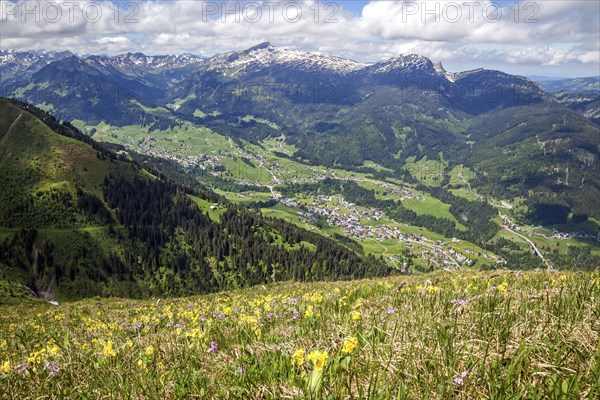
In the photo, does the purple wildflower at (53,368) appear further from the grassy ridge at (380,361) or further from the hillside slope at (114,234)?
the hillside slope at (114,234)

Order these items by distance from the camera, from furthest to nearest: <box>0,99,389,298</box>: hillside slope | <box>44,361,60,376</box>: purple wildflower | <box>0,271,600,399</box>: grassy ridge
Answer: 1. <box>0,99,389,298</box>: hillside slope
2. <box>44,361,60,376</box>: purple wildflower
3. <box>0,271,600,399</box>: grassy ridge

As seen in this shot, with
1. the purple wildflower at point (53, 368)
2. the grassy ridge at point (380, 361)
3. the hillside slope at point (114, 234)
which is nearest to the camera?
the grassy ridge at point (380, 361)

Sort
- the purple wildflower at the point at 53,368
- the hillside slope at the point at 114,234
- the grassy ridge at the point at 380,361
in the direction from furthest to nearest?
the hillside slope at the point at 114,234 → the purple wildflower at the point at 53,368 → the grassy ridge at the point at 380,361

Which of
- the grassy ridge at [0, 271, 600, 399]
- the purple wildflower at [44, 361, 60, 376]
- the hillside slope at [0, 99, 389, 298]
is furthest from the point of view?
the hillside slope at [0, 99, 389, 298]

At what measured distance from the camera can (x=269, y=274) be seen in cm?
14462

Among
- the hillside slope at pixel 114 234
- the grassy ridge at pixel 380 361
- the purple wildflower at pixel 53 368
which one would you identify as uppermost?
the grassy ridge at pixel 380 361

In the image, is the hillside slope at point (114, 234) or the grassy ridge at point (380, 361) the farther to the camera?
the hillside slope at point (114, 234)

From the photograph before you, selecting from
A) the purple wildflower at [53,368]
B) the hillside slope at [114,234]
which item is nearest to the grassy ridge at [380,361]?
the purple wildflower at [53,368]

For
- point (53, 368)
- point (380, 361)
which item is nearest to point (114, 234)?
point (53, 368)

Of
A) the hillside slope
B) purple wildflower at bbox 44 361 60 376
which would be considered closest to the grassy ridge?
purple wildflower at bbox 44 361 60 376

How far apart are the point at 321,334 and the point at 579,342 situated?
2.59 meters

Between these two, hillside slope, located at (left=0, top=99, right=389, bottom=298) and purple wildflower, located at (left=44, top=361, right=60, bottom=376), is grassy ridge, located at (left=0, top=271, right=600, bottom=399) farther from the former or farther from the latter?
hillside slope, located at (left=0, top=99, right=389, bottom=298)

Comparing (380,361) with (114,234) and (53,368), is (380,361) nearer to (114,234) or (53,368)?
(53,368)

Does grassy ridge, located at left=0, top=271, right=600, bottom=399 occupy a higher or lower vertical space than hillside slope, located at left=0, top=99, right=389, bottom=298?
higher
